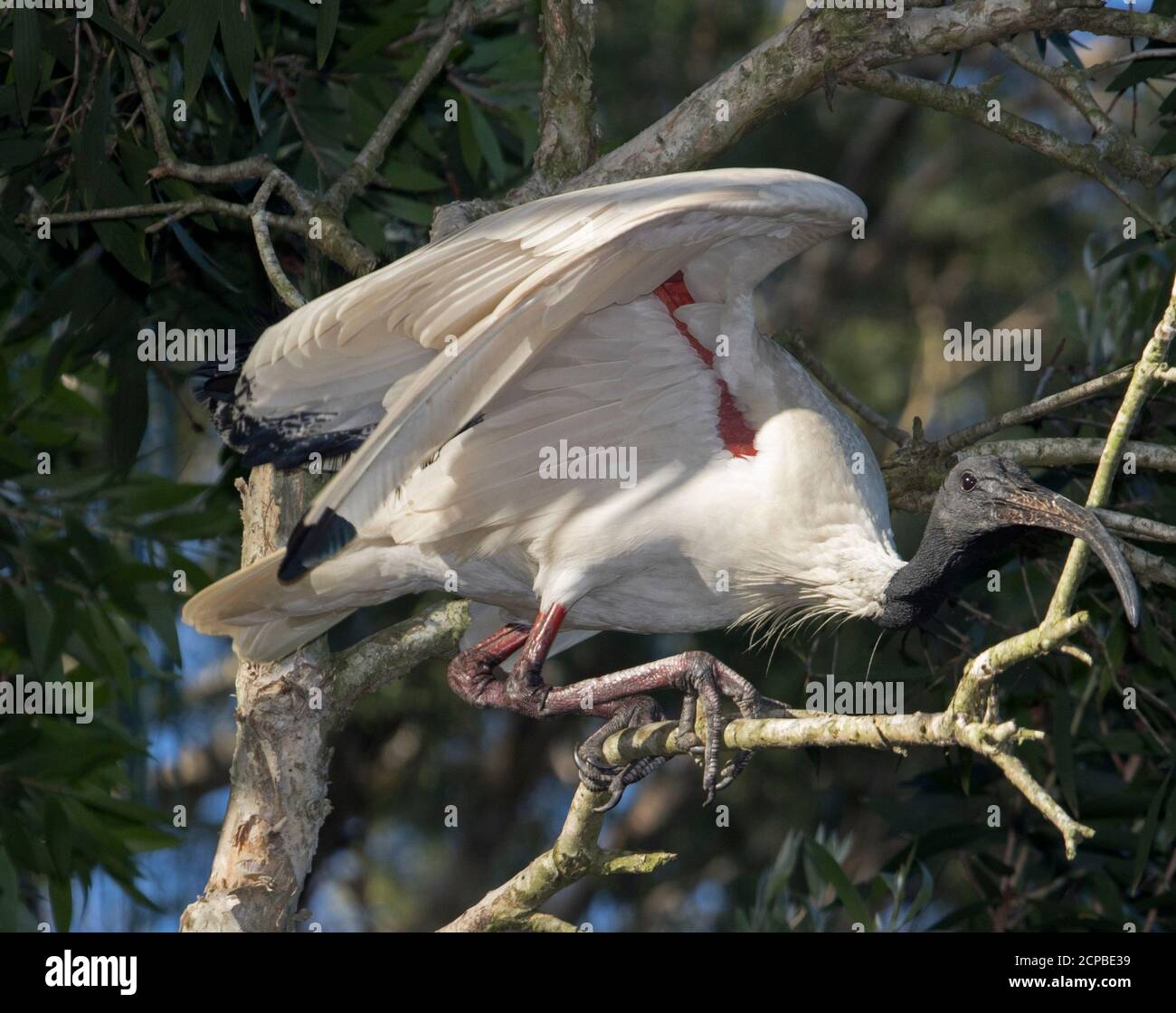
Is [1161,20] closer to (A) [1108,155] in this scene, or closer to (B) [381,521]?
Result: (A) [1108,155]

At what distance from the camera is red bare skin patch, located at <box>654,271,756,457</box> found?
328 cm

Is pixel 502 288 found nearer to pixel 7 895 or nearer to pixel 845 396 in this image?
pixel 845 396

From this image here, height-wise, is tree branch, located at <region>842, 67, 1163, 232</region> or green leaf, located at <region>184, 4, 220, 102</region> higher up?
green leaf, located at <region>184, 4, 220, 102</region>

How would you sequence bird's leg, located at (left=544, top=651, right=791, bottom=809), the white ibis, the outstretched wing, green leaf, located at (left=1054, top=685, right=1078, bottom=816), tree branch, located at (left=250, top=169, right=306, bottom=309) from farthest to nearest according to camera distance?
1. green leaf, located at (left=1054, top=685, right=1078, bottom=816)
2. tree branch, located at (left=250, top=169, right=306, bottom=309)
3. the white ibis
4. bird's leg, located at (left=544, top=651, right=791, bottom=809)
5. the outstretched wing

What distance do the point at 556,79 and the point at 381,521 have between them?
1289mm

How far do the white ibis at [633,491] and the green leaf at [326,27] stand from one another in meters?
0.74

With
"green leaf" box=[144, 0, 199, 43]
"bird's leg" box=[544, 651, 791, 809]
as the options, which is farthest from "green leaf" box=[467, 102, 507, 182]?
"bird's leg" box=[544, 651, 791, 809]

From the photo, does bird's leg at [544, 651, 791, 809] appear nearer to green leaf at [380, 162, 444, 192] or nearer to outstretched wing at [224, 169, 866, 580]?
outstretched wing at [224, 169, 866, 580]

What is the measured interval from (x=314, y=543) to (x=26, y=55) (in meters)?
1.46

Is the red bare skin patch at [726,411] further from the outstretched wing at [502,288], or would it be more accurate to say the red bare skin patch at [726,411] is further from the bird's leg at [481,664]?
the bird's leg at [481,664]

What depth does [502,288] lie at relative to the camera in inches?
110

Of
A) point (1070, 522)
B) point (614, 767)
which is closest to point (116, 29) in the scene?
point (614, 767)

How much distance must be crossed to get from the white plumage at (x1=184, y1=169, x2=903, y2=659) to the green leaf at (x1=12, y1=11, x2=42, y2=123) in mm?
836

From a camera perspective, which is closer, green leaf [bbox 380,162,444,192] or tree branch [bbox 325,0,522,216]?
tree branch [bbox 325,0,522,216]
